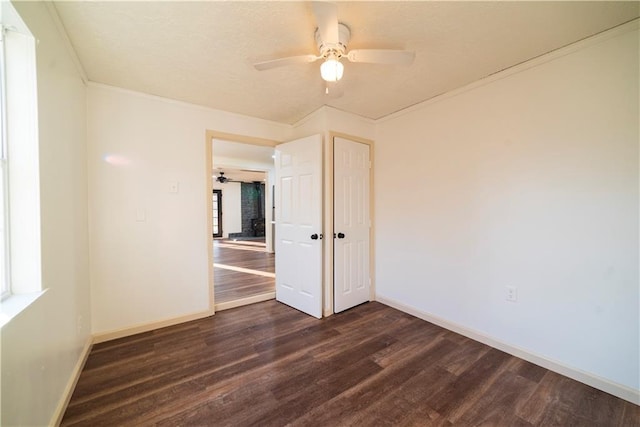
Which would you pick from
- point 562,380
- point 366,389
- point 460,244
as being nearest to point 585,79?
point 460,244

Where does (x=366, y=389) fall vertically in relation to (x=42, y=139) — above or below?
below

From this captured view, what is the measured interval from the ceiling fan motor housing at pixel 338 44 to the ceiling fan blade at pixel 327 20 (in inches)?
0.9

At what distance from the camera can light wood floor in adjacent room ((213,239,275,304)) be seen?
3400 millimetres

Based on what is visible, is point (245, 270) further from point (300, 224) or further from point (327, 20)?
point (327, 20)

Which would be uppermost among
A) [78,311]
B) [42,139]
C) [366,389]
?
[42,139]

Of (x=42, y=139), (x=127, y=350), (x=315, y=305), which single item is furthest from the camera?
(x=315, y=305)

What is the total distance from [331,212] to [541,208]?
179 cm

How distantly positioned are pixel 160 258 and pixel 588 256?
3.56m

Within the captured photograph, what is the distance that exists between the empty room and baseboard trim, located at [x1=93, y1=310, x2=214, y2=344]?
20mm

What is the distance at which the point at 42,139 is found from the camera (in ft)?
4.15

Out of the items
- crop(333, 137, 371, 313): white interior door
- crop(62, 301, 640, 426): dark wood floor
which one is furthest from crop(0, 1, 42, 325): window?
crop(333, 137, 371, 313): white interior door

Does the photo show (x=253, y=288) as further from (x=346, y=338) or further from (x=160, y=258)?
(x=346, y=338)

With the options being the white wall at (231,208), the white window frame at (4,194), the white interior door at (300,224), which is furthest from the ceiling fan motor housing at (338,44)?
the white wall at (231,208)

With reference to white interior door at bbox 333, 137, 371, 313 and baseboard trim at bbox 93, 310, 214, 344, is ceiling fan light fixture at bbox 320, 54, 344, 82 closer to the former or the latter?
white interior door at bbox 333, 137, 371, 313
